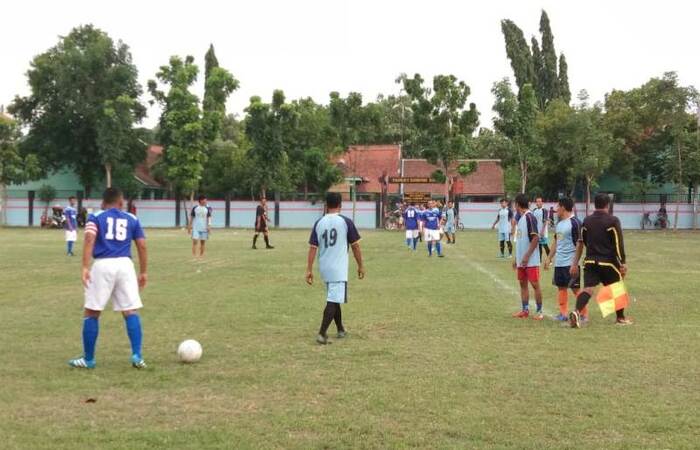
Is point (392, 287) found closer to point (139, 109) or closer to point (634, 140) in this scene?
point (634, 140)

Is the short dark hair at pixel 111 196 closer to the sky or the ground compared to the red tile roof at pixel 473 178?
closer to the ground

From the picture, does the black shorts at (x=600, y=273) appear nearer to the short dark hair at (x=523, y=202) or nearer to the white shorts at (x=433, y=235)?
the short dark hair at (x=523, y=202)

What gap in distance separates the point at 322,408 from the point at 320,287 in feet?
27.9

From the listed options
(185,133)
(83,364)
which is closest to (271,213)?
(185,133)

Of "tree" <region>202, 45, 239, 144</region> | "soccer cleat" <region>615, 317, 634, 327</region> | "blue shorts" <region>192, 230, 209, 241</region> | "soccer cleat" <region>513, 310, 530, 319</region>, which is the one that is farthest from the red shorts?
"tree" <region>202, 45, 239, 144</region>

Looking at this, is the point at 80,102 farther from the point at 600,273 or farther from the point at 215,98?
the point at 600,273

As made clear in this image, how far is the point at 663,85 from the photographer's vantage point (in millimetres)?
45375

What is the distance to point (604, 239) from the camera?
953cm

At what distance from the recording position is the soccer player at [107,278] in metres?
6.96

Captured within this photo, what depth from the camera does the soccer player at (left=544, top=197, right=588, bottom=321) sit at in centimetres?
1001

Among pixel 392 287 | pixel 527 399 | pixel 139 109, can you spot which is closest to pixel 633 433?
pixel 527 399

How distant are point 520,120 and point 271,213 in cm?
1862

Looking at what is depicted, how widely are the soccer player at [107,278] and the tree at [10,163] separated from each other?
44.2 m

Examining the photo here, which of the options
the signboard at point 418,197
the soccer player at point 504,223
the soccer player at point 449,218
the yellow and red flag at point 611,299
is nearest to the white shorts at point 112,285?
the yellow and red flag at point 611,299
